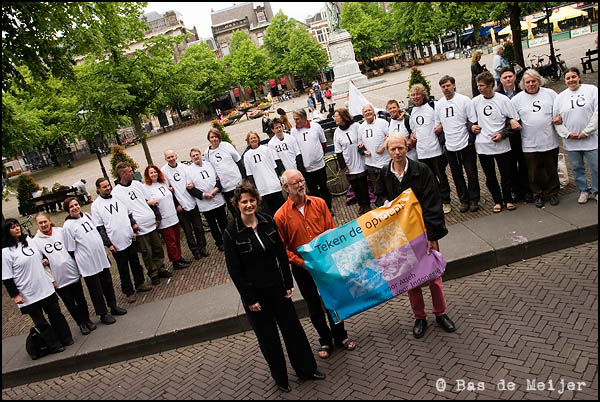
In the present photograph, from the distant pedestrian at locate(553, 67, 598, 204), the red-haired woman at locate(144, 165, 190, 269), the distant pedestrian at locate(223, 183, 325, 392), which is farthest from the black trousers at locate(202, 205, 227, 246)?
the distant pedestrian at locate(553, 67, 598, 204)

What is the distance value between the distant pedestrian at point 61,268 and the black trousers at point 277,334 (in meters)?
3.58

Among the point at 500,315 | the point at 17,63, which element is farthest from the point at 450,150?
the point at 17,63

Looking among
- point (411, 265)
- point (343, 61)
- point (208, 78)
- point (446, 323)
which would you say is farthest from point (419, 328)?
point (208, 78)

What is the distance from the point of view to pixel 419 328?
4871 mm

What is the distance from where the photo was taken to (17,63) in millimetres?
8125

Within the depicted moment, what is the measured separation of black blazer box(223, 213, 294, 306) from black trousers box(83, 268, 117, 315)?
353 centimetres

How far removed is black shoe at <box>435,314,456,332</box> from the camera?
478cm

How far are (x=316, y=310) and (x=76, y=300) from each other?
402 centimetres

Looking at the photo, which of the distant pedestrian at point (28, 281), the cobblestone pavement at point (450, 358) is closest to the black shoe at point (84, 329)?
the distant pedestrian at point (28, 281)

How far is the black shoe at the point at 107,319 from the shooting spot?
6859mm

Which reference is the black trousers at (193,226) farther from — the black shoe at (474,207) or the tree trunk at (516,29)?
the tree trunk at (516,29)

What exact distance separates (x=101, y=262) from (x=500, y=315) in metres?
5.49

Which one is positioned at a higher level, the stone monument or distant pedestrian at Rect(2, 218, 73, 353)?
the stone monument

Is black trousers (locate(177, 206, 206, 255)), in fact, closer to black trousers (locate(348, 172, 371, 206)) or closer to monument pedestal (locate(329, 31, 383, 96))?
black trousers (locate(348, 172, 371, 206))
